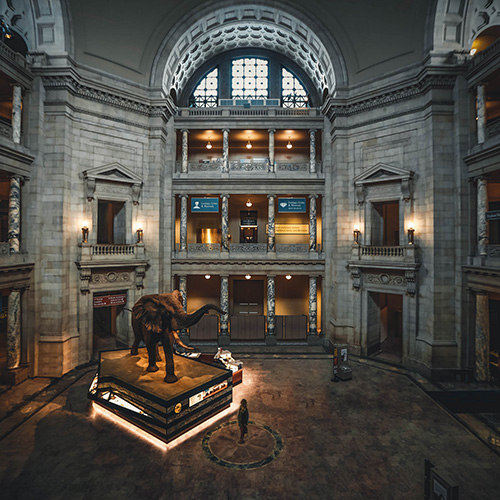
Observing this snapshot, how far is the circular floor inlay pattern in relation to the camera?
8.29 metres

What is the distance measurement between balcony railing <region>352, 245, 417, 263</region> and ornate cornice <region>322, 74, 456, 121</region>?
703 cm

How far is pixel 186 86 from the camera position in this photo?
21.6 metres

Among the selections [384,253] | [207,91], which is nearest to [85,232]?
[207,91]

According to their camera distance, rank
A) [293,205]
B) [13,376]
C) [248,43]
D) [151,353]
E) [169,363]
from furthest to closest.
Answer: [248,43] < [293,205] < [13,376] < [151,353] < [169,363]

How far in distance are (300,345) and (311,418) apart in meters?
7.88

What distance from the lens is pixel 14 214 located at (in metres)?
13.3

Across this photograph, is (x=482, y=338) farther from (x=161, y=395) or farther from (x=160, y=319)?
(x=160, y=319)

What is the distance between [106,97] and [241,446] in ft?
52.7

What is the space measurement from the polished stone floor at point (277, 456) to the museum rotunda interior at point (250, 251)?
0.07m

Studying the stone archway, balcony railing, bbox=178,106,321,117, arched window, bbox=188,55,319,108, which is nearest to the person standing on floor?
balcony railing, bbox=178,106,321,117

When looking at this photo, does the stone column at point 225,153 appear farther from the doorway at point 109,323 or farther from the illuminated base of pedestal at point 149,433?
the illuminated base of pedestal at point 149,433

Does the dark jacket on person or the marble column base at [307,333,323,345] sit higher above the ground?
the dark jacket on person

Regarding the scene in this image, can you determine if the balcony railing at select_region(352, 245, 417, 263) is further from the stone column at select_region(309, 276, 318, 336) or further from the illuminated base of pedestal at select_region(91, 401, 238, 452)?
the illuminated base of pedestal at select_region(91, 401, 238, 452)

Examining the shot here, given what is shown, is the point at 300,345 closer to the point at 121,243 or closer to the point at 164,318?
the point at 164,318
